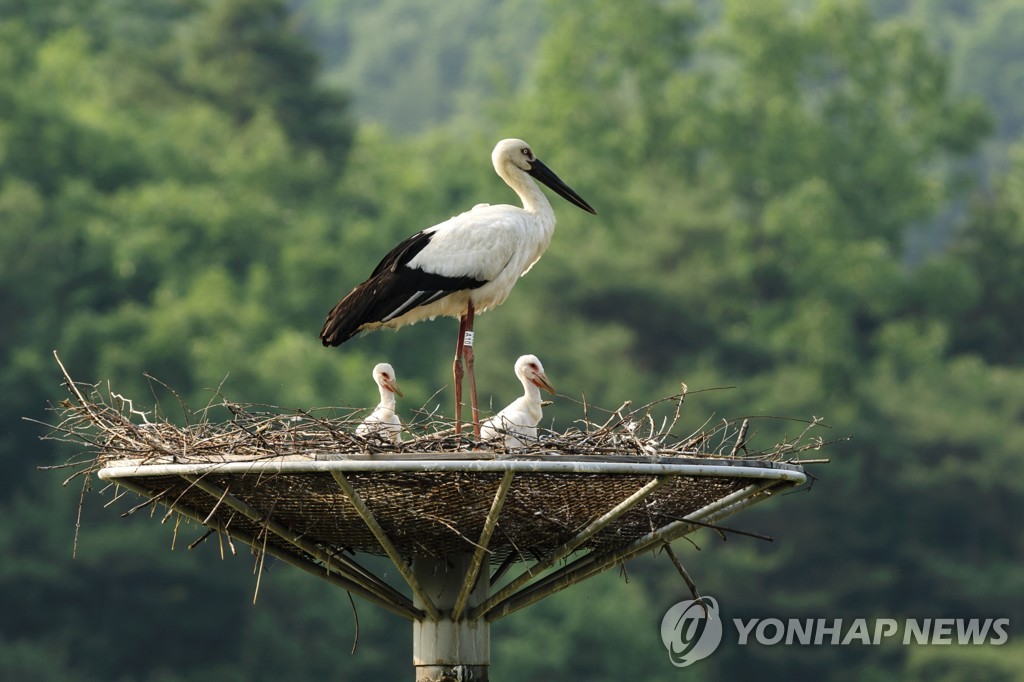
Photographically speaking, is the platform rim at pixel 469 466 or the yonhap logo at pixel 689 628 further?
the yonhap logo at pixel 689 628

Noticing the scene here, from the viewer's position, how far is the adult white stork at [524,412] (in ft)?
38.8

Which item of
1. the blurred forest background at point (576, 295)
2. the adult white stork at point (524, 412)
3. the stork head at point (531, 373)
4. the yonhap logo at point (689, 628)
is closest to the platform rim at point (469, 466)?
the yonhap logo at point (689, 628)

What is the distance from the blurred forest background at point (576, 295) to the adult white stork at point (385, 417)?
1932 cm

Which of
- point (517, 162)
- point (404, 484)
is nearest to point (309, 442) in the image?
point (404, 484)

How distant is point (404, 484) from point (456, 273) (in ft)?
10.6

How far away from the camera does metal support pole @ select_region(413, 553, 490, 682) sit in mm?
11406

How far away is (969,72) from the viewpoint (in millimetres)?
95500

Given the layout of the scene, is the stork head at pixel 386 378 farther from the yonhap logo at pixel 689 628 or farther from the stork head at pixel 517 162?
the yonhap logo at pixel 689 628

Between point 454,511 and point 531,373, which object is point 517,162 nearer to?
point 531,373

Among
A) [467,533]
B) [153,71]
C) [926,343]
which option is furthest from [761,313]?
[467,533]

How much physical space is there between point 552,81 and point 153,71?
10229mm

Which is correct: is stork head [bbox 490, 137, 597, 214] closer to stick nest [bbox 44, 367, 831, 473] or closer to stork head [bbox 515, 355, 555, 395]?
stork head [bbox 515, 355, 555, 395]

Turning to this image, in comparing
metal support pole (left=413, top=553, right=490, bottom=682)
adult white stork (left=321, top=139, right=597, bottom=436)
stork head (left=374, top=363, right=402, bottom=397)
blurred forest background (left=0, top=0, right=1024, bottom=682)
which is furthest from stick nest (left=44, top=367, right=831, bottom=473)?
blurred forest background (left=0, top=0, right=1024, bottom=682)

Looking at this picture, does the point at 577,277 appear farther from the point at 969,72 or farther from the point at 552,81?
the point at 969,72
